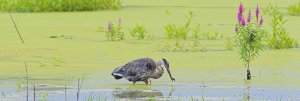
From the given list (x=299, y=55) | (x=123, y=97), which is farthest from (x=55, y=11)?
(x=123, y=97)

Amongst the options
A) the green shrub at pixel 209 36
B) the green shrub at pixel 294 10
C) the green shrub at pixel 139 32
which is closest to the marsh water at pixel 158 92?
the green shrub at pixel 139 32

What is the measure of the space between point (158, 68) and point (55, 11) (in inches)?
314

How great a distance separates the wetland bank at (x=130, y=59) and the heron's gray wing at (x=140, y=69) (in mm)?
79

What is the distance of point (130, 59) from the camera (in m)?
9.20

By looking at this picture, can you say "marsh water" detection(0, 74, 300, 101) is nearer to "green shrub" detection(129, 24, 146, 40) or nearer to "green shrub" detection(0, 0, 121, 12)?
"green shrub" detection(129, 24, 146, 40)

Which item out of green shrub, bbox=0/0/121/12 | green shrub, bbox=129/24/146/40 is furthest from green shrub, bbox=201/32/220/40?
green shrub, bbox=0/0/121/12

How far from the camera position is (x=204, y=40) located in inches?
440

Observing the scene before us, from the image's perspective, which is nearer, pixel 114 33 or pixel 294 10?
pixel 114 33

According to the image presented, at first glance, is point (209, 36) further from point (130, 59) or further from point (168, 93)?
point (168, 93)

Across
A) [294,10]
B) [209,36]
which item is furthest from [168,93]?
[294,10]

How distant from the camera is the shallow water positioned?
6410mm

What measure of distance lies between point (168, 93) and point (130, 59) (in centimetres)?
256

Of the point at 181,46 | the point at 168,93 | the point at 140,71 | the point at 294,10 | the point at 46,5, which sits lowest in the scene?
the point at 168,93

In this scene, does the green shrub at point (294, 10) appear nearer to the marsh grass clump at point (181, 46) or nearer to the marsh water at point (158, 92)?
the marsh grass clump at point (181, 46)
